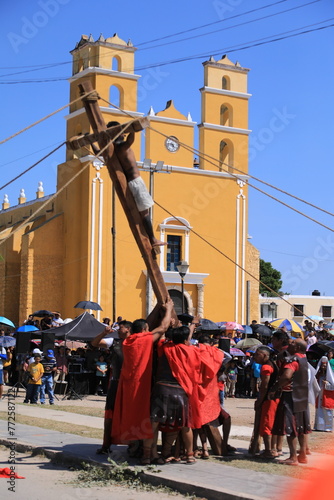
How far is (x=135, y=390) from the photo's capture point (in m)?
8.96

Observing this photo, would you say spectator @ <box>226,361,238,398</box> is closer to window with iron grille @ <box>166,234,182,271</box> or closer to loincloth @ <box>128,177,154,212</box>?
loincloth @ <box>128,177,154,212</box>

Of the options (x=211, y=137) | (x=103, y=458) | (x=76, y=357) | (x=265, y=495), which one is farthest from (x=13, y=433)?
(x=211, y=137)

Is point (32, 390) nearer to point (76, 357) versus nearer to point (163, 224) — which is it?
point (76, 357)

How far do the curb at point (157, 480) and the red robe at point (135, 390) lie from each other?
0.47 m

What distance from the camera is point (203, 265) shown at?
4403cm

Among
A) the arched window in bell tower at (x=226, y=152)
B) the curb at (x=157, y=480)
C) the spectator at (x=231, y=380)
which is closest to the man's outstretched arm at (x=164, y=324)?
the curb at (x=157, y=480)

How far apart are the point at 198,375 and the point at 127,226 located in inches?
1299

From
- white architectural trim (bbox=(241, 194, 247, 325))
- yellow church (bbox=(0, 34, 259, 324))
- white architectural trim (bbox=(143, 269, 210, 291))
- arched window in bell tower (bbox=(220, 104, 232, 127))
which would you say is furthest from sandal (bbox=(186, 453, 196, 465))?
arched window in bell tower (bbox=(220, 104, 232, 127))

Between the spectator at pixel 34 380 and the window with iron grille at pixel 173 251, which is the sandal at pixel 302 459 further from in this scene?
the window with iron grille at pixel 173 251

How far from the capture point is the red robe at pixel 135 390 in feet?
29.2

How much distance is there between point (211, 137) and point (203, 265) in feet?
24.3

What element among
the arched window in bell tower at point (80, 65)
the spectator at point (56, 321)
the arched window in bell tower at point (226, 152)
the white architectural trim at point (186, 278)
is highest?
the arched window in bell tower at point (80, 65)

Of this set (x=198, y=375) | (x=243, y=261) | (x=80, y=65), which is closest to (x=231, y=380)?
(x=198, y=375)

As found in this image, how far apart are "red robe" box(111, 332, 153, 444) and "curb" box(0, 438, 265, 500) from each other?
47 centimetres
